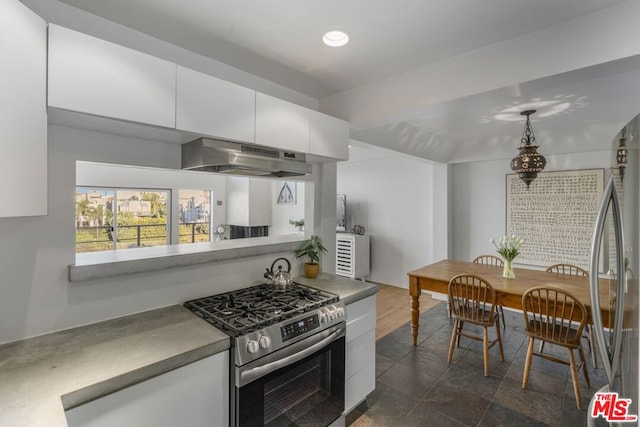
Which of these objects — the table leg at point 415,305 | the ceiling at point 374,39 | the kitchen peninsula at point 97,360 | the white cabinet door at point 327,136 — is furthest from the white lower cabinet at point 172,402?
the table leg at point 415,305

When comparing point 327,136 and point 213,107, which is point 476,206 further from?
point 213,107

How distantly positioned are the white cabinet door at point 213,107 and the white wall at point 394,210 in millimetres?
3606

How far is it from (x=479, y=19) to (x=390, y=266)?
14.8ft

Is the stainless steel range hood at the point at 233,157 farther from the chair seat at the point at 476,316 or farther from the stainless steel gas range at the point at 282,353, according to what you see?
the chair seat at the point at 476,316

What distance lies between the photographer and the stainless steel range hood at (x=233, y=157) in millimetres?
1640

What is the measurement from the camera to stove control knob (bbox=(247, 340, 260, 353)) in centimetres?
141

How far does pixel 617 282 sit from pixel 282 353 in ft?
4.85

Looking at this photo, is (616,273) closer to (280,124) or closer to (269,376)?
(269,376)

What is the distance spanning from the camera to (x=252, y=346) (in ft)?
4.65

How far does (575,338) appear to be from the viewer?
2.30 m

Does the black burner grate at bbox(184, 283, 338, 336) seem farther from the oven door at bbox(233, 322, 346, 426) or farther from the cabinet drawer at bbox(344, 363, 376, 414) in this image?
the cabinet drawer at bbox(344, 363, 376, 414)

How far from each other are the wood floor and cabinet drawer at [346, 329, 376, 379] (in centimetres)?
136

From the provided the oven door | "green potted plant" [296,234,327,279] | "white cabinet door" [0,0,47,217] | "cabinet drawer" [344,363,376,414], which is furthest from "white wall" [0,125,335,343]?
"cabinet drawer" [344,363,376,414]

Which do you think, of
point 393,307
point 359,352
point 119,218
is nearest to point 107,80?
point 359,352
